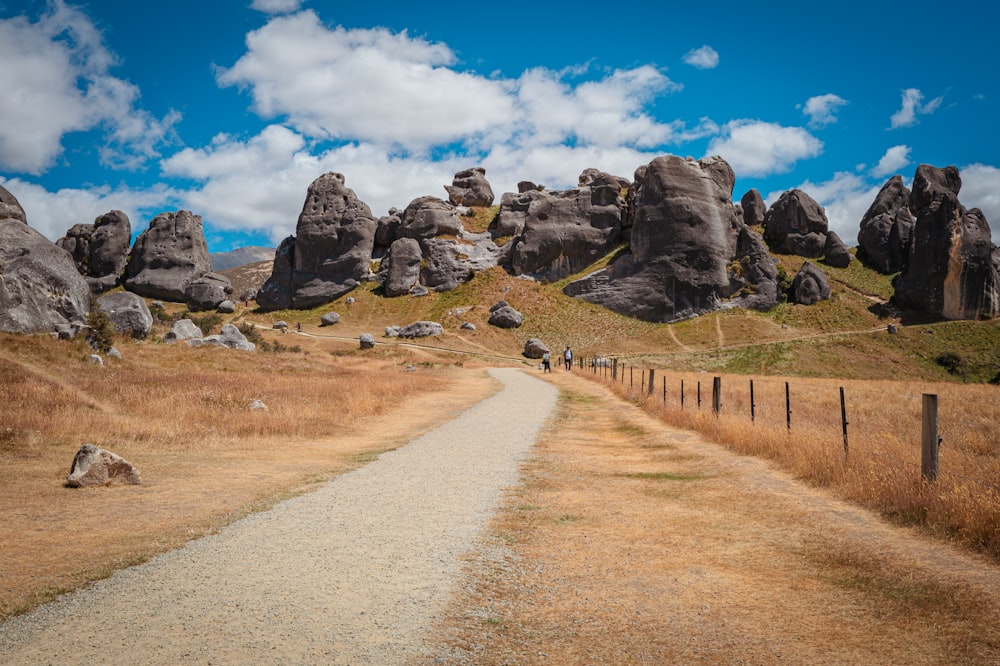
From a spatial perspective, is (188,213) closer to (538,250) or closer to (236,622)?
(538,250)

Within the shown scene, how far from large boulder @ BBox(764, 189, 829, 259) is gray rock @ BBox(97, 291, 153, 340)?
101 meters

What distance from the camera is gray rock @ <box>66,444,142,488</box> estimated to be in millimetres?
9055

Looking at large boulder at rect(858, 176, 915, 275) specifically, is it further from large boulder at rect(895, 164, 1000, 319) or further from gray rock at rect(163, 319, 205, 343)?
gray rock at rect(163, 319, 205, 343)

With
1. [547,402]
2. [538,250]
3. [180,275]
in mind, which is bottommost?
[547,402]

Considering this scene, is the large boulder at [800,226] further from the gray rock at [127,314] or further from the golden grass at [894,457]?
the gray rock at [127,314]

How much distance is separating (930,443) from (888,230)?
113474 millimetres

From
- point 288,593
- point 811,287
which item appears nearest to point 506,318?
point 811,287

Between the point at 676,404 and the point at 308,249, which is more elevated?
the point at 308,249

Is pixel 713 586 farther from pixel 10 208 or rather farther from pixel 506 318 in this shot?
pixel 506 318

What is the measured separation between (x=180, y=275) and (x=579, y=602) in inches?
4341

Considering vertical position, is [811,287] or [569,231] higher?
[569,231]

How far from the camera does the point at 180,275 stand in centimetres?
9956

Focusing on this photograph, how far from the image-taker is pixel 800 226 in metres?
104

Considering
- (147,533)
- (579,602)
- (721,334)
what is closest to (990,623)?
(579,602)
